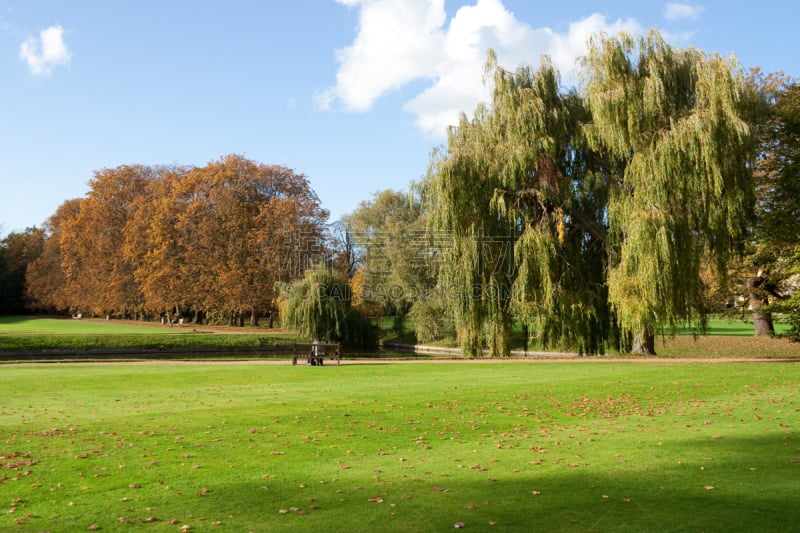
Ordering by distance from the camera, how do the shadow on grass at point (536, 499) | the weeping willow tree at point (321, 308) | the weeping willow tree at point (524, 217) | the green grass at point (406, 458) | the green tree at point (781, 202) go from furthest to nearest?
the weeping willow tree at point (321, 308)
the weeping willow tree at point (524, 217)
the green tree at point (781, 202)
the green grass at point (406, 458)
the shadow on grass at point (536, 499)

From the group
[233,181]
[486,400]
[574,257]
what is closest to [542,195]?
[574,257]

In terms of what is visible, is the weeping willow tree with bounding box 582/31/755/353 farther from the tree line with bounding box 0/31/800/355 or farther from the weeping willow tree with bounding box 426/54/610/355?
the weeping willow tree with bounding box 426/54/610/355

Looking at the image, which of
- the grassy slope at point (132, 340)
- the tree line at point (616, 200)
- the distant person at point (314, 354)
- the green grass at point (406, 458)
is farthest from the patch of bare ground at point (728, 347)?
the grassy slope at point (132, 340)

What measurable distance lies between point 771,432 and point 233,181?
1839 inches

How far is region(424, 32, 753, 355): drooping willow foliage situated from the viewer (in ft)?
63.0

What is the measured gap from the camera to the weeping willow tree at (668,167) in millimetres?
18938

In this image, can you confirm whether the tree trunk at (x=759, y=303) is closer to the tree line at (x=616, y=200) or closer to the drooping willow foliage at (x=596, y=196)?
the tree line at (x=616, y=200)

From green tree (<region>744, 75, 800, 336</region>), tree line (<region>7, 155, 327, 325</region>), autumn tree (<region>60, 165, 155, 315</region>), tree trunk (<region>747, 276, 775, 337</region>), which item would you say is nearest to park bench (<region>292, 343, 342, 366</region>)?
green tree (<region>744, 75, 800, 336</region>)

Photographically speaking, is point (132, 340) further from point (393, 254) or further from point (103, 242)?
point (103, 242)

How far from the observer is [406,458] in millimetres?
7406

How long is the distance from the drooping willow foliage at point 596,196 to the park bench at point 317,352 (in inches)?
185

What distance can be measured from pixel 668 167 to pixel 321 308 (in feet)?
70.1

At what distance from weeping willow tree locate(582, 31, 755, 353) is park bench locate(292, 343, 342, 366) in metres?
10.00

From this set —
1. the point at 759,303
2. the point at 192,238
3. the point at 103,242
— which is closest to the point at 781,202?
the point at 759,303
